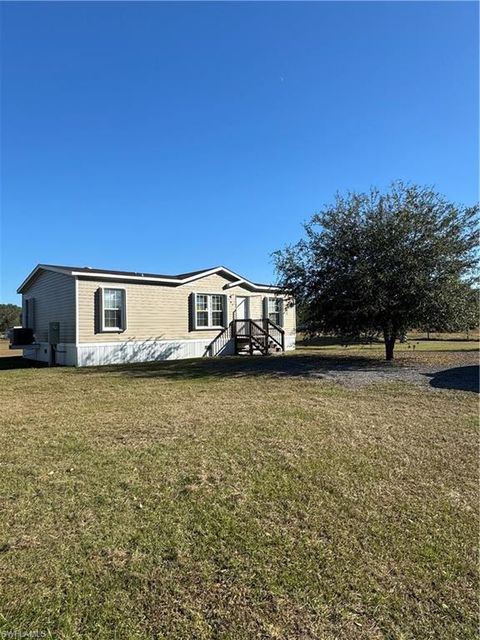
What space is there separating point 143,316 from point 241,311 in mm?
5165

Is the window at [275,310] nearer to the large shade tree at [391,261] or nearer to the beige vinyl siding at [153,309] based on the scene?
the beige vinyl siding at [153,309]

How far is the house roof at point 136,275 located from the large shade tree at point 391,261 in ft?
16.4

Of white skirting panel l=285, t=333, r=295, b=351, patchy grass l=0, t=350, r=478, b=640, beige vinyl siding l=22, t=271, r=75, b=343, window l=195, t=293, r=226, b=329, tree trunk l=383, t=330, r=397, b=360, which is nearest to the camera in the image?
patchy grass l=0, t=350, r=478, b=640

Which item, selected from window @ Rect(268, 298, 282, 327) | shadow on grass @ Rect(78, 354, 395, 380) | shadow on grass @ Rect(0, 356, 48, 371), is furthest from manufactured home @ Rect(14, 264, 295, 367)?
shadow on grass @ Rect(78, 354, 395, 380)

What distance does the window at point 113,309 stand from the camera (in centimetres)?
1465

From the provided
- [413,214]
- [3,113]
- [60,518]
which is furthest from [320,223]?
[60,518]

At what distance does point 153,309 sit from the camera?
1598 cm

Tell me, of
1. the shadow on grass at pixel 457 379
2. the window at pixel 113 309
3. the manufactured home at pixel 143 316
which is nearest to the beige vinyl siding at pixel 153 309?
the manufactured home at pixel 143 316

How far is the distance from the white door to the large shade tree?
19.1 feet

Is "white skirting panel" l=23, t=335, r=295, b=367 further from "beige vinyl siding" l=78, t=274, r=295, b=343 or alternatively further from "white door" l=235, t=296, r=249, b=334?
"white door" l=235, t=296, r=249, b=334

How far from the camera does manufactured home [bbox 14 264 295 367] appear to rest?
14.2m

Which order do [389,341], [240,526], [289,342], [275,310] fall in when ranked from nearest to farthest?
[240,526] < [389,341] < [275,310] < [289,342]

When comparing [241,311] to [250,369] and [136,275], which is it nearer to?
[136,275]

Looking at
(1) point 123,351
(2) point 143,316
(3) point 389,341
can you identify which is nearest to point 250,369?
(3) point 389,341
